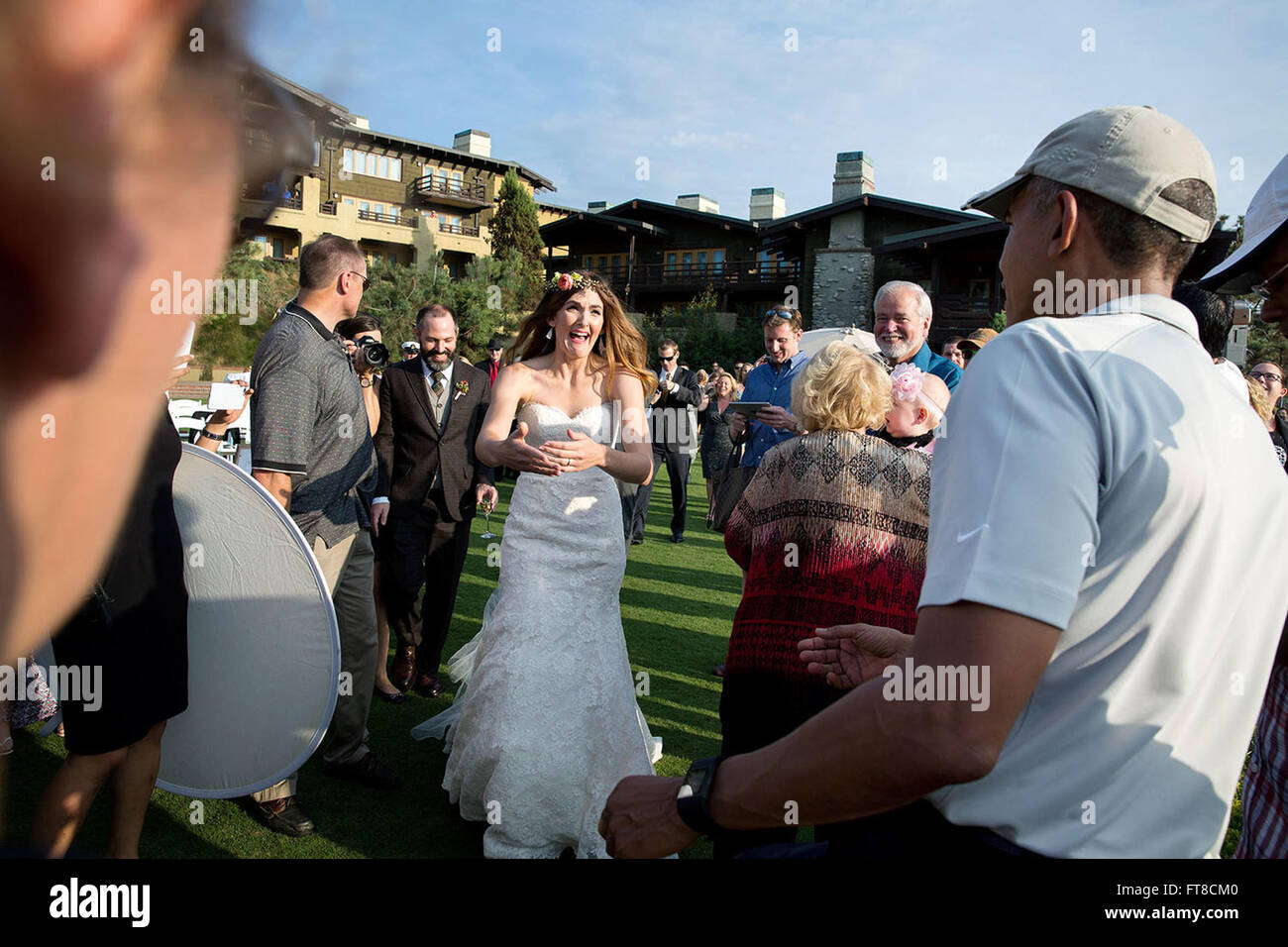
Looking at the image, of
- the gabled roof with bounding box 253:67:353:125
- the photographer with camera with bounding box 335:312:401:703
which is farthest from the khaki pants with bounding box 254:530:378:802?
the gabled roof with bounding box 253:67:353:125

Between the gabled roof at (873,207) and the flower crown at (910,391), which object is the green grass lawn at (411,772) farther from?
the gabled roof at (873,207)

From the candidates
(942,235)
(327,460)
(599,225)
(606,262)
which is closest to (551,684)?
(327,460)

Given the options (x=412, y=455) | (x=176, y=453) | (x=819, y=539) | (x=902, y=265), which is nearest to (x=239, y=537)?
(x=176, y=453)

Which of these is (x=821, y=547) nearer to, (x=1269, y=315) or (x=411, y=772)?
(x=1269, y=315)

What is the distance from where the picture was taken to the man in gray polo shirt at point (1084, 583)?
97 centimetres

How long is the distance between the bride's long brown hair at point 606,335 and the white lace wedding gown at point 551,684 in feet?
1.48

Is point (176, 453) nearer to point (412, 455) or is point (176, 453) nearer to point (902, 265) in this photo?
point (412, 455)

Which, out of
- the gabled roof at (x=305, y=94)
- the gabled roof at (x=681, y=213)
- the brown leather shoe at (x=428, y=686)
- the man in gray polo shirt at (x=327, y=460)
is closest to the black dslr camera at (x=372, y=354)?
the man in gray polo shirt at (x=327, y=460)

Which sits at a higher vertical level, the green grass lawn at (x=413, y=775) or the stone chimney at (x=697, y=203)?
the stone chimney at (x=697, y=203)

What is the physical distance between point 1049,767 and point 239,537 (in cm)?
259

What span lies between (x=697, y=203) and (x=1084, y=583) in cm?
3929

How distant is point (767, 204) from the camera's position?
3559 centimetres

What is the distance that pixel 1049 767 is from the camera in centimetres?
110
